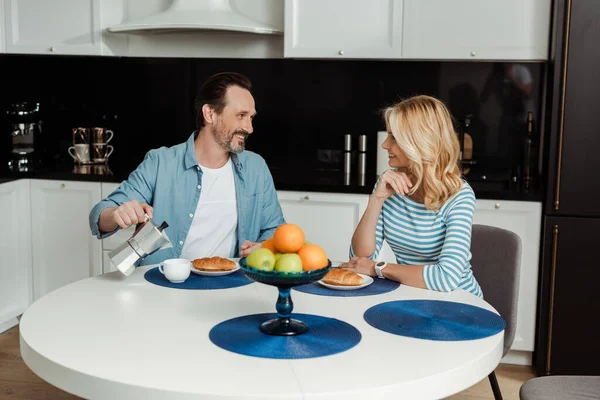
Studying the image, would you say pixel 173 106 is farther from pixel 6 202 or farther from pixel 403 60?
pixel 403 60

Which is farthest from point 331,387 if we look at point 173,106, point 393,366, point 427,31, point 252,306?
point 173,106

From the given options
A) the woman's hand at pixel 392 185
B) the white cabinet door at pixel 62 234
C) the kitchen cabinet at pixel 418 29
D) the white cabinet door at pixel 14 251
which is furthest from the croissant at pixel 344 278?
the white cabinet door at pixel 14 251

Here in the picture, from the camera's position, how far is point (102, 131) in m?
4.07

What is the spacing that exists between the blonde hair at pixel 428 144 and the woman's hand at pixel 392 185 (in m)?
0.03

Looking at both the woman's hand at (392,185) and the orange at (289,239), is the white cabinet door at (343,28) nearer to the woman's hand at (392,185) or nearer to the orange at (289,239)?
the woman's hand at (392,185)

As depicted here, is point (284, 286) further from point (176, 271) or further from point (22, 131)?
point (22, 131)

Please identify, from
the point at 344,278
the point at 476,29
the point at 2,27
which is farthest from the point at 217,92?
the point at 2,27

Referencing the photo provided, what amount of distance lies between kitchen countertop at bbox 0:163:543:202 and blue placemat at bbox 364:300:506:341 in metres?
1.56

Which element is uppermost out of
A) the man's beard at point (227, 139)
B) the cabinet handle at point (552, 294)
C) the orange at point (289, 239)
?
the man's beard at point (227, 139)

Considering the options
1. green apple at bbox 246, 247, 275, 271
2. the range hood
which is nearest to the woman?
green apple at bbox 246, 247, 275, 271

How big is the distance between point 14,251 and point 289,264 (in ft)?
8.81

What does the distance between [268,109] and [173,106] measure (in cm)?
54

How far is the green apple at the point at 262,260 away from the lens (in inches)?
59.6

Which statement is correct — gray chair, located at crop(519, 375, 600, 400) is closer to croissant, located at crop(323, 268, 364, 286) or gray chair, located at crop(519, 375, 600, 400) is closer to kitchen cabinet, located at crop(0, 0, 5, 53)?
croissant, located at crop(323, 268, 364, 286)
